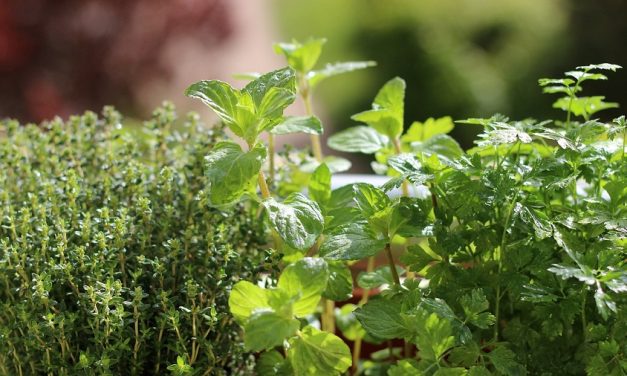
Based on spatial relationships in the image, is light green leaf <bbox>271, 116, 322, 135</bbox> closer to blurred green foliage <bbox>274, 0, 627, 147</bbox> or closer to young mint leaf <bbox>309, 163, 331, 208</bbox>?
young mint leaf <bbox>309, 163, 331, 208</bbox>

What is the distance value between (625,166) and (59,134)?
2.12ft

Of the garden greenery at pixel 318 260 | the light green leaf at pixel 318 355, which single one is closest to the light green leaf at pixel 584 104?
the garden greenery at pixel 318 260

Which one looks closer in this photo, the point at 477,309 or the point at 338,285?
the point at 477,309

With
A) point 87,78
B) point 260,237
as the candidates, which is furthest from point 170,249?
point 87,78

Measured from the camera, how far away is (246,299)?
69 cm

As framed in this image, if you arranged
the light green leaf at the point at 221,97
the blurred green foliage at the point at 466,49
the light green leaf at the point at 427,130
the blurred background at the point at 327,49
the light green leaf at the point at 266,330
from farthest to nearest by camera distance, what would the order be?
the blurred green foliage at the point at 466,49
the blurred background at the point at 327,49
the light green leaf at the point at 427,130
the light green leaf at the point at 221,97
the light green leaf at the point at 266,330

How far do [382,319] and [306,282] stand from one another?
4.2 inches

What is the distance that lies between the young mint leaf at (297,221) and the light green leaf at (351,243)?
0.11 feet

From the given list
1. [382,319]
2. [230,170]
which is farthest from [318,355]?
[230,170]

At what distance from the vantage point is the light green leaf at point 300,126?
0.80 meters

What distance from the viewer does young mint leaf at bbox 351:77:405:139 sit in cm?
93

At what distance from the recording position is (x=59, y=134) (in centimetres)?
99

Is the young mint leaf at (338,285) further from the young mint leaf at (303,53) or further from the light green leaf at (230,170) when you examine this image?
the young mint leaf at (303,53)

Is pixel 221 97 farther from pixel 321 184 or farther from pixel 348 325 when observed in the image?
pixel 348 325
